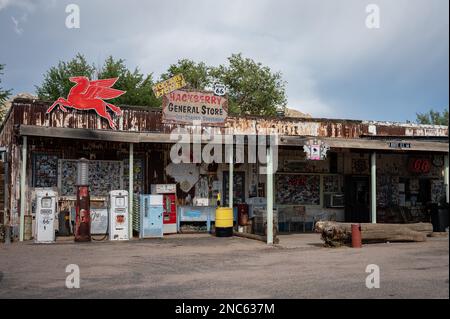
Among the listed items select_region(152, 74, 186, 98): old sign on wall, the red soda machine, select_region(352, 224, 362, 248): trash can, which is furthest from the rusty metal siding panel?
select_region(352, 224, 362, 248): trash can

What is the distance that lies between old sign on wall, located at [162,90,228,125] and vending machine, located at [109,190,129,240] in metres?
4.29

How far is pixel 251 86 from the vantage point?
162 feet

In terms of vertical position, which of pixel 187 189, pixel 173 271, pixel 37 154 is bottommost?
pixel 173 271

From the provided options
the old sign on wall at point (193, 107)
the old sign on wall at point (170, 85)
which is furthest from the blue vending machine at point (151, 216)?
the old sign on wall at point (170, 85)

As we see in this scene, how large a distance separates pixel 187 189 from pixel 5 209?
6.26 meters

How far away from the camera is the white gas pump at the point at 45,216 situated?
49.1 feet

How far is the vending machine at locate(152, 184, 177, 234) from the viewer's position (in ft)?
61.0

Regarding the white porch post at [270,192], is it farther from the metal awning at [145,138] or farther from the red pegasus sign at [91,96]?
the red pegasus sign at [91,96]

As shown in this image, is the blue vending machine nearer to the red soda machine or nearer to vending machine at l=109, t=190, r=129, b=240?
vending machine at l=109, t=190, r=129, b=240

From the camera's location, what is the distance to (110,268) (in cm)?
1038
